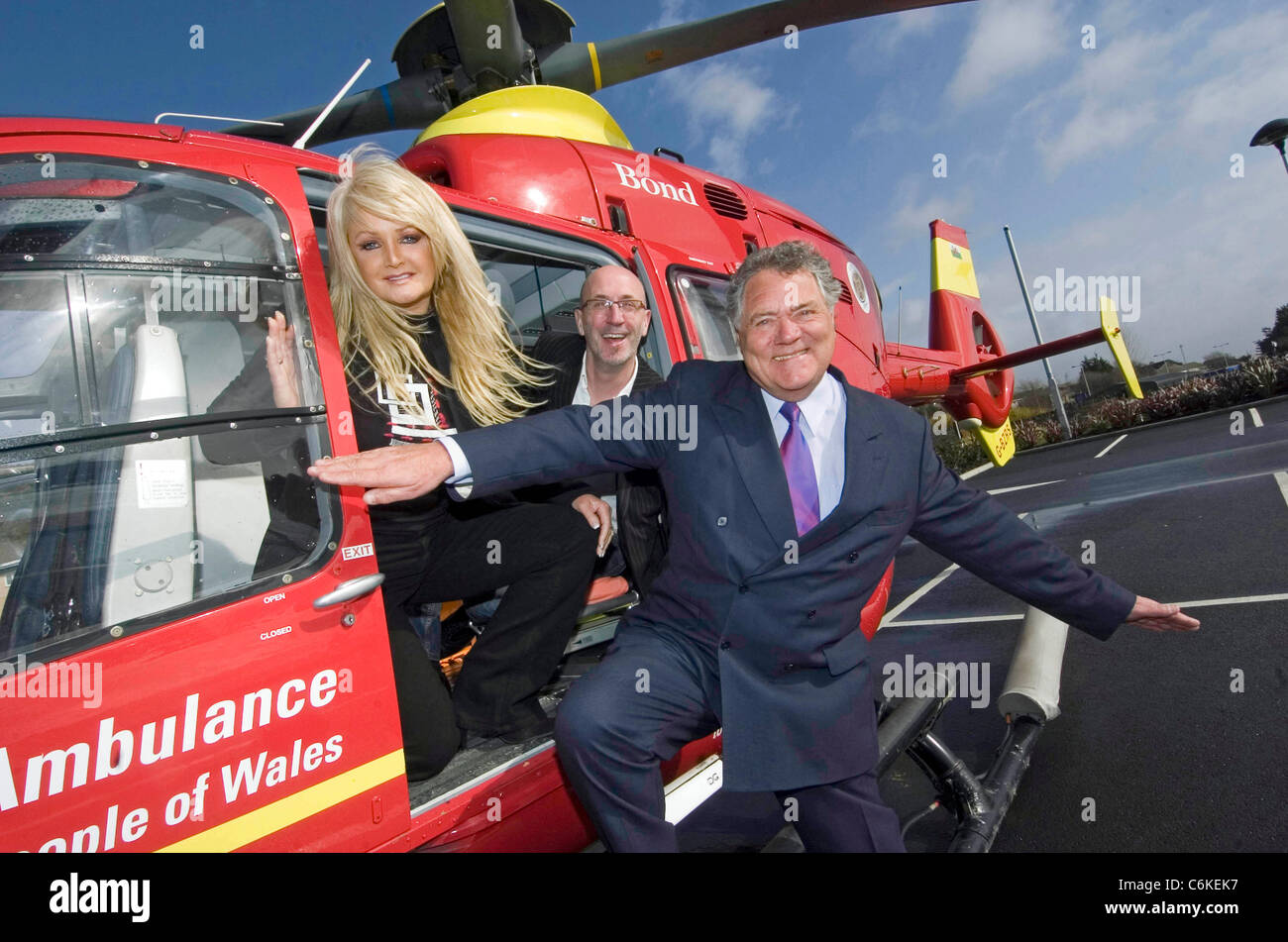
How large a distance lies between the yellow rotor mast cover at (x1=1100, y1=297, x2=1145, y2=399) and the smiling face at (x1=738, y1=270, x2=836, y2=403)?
4.71 metres

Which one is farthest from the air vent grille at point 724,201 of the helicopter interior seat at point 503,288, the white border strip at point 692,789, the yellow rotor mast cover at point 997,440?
the yellow rotor mast cover at point 997,440

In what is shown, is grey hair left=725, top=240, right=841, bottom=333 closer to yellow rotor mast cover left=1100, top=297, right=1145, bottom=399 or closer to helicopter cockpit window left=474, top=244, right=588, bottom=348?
helicopter cockpit window left=474, top=244, right=588, bottom=348

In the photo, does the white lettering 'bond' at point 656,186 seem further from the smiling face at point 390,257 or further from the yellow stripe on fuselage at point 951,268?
the yellow stripe on fuselage at point 951,268

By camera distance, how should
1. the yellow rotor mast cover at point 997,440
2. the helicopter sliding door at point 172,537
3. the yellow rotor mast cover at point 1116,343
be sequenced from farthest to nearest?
the yellow rotor mast cover at point 997,440, the yellow rotor mast cover at point 1116,343, the helicopter sliding door at point 172,537

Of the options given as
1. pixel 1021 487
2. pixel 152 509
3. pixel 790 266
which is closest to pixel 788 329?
pixel 790 266

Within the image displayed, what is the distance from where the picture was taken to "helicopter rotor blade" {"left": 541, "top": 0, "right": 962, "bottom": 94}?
14.2 feet

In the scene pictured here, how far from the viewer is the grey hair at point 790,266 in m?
1.86

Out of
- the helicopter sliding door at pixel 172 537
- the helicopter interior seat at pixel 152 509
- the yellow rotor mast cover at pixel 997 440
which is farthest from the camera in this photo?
the yellow rotor mast cover at pixel 997 440

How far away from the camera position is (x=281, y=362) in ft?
5.82

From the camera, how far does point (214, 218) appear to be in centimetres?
180

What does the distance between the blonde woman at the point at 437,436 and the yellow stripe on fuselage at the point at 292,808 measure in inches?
8.2
